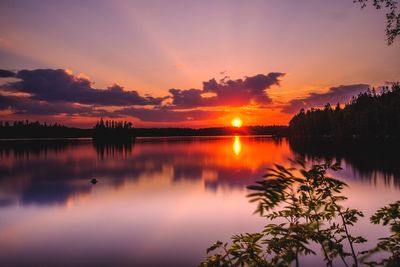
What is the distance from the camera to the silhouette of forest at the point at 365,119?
368 feet

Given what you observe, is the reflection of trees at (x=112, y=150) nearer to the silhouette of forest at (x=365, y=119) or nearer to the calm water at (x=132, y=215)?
the calm water at (x=132, y=215)

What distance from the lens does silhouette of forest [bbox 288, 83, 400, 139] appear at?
11212 cm

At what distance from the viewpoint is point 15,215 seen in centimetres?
2781

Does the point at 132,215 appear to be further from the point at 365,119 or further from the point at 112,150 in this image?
the point at 365,119

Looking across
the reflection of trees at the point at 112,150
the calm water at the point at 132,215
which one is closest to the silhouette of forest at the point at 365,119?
the calm water at the point at 132,215

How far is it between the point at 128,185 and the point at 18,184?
54.8ft

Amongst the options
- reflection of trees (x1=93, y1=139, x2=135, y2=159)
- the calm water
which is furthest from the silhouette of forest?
reflection of trees (x1=93, y1=139, x2=135, y2=159)

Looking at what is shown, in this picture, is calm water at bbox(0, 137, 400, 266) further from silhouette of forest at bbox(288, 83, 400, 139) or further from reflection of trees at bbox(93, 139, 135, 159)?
silhouette of forest at bbox(288, 83, 400, 139)

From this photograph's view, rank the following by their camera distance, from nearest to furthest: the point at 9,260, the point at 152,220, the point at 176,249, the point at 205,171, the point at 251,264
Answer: the point at 251,264 → the point at 9,260 → the point at 176,249 → the point at 152,220 → the point at 205,171

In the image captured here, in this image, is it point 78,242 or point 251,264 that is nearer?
point 251,264

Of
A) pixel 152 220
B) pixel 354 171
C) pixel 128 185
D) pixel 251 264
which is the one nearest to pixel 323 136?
pixel 354 171

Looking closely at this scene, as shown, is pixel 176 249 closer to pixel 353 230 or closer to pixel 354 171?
pixel 353 230

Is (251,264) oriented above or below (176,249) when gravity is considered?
above

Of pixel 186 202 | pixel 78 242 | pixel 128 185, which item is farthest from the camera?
pixel 128 185
